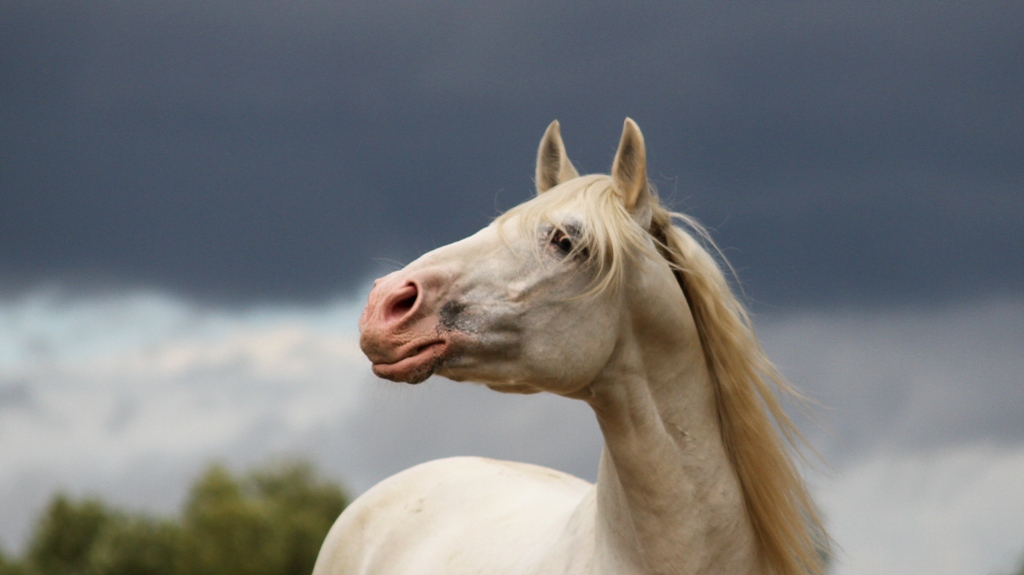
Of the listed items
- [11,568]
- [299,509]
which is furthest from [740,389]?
[11,568]

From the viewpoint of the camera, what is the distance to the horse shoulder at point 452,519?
4.18 m

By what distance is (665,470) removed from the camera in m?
3.20

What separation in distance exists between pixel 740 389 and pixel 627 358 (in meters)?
0.50

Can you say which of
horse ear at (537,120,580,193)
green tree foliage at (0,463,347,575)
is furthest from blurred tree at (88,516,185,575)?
horse ear at (537,120,580,193)

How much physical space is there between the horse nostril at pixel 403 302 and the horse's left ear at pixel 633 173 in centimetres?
84

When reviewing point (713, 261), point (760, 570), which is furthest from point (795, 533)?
point (713, 261)

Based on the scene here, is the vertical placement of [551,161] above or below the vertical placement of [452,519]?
above

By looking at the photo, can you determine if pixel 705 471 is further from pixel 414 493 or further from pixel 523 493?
pixel 414 493

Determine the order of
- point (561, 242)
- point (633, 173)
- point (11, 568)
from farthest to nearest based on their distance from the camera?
1. point (11, 568)
2. point (633, 173)
3. point (561, 242)

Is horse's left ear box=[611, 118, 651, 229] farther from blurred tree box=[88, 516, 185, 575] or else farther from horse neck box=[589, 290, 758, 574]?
blurred tree box=[88, 516, 185, 575]

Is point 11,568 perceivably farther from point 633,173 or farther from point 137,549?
point 633,173

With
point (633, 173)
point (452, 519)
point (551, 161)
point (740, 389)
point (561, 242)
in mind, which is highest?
point (551, 161)

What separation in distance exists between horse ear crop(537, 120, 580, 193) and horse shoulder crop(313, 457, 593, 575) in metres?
1.31

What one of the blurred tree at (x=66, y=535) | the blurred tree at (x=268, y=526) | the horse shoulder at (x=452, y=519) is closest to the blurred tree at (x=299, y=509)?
the blurred tree at (x=268, y=526)
